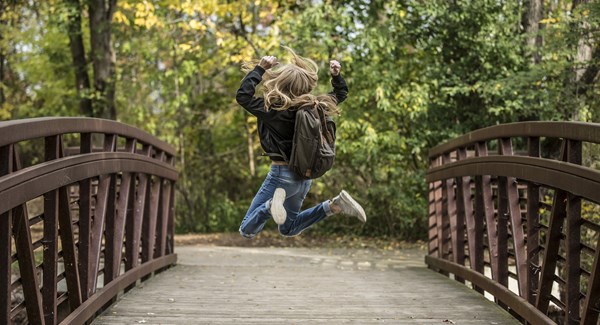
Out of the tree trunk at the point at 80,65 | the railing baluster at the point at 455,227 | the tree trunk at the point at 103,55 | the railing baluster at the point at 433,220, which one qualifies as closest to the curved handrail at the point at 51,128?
the railing baluster at the point at 455,227

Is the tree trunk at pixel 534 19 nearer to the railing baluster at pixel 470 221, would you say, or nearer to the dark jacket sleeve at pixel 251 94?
the railing baluster at pixel 470 221

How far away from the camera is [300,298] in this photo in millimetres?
6871

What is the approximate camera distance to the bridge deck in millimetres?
5906

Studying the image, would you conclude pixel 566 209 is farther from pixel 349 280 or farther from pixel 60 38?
pixel 60 38

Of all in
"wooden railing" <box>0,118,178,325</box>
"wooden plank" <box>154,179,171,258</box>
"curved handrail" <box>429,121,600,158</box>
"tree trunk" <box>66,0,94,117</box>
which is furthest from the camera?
"tree trunk" <box>66,0,94,117</box>

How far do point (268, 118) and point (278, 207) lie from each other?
→ 66 centimetres

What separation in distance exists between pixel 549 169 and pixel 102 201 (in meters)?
3.10

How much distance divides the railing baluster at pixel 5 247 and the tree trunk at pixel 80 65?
Result: 12607 mm

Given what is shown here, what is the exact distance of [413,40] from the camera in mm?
14516

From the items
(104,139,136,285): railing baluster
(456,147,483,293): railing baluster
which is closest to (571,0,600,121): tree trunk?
(456,147,483,293): railing baluster

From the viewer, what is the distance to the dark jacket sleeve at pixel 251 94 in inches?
233

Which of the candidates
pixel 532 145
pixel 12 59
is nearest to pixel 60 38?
pixel 12 59

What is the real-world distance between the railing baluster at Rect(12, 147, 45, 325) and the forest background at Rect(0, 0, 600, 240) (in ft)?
24.3

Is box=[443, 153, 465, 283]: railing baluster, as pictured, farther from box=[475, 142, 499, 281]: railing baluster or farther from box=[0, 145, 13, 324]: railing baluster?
box=[0, 145, 13, 324]: railing baluster
